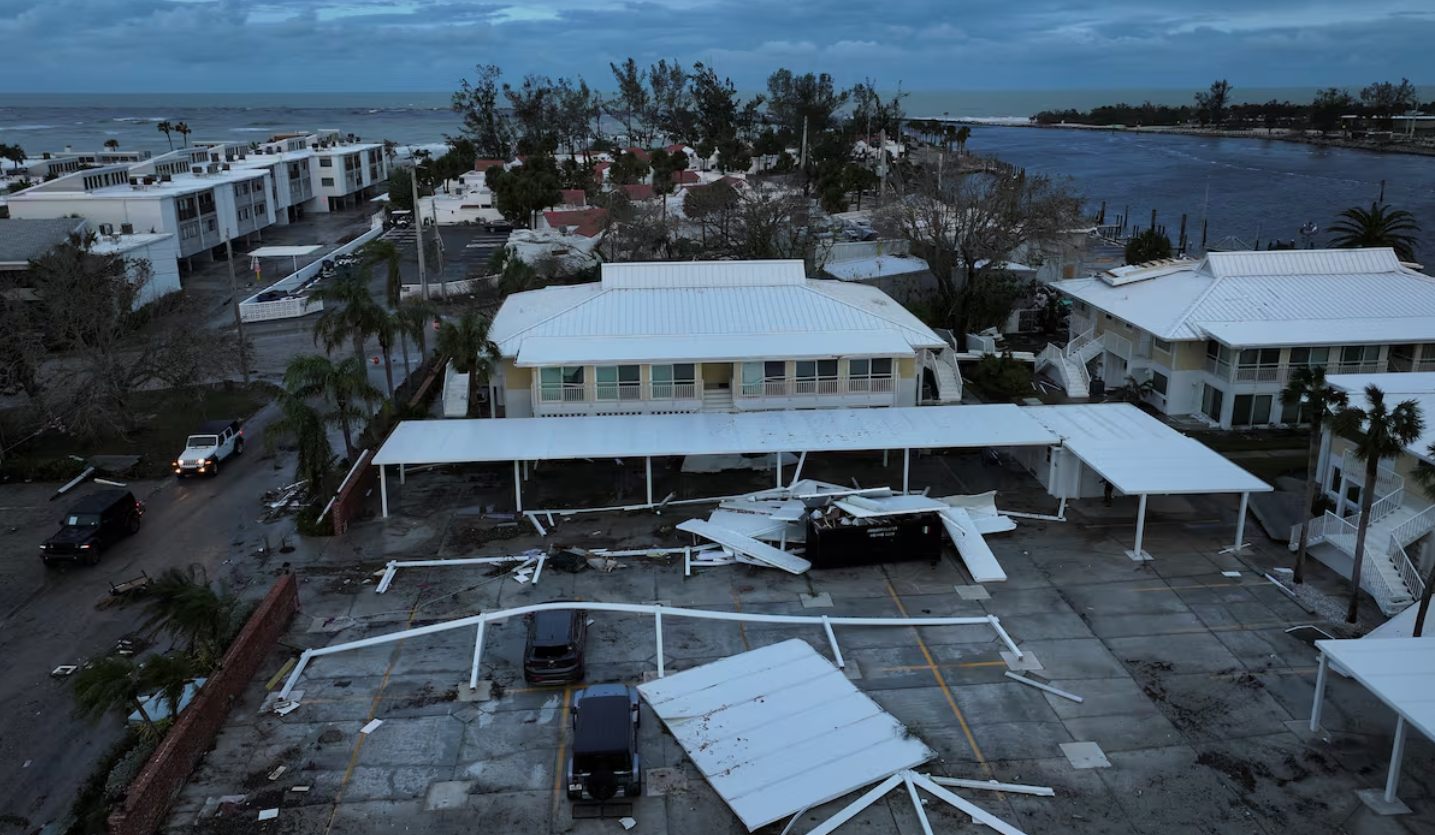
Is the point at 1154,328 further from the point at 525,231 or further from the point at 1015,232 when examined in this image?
the point at 525,231

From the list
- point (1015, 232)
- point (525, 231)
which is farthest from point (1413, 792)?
point (525, 231)

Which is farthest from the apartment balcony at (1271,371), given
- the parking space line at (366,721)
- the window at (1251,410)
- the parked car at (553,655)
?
the parking space line at (366,721)

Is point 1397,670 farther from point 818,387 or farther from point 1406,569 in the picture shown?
point 818,387

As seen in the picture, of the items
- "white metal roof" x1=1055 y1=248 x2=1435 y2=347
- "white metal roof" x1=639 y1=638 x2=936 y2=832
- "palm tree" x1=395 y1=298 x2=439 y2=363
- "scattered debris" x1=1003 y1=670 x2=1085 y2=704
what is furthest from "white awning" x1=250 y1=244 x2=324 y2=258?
"scattered debris" x1=1003 y1=670 x2=1085 y2=704

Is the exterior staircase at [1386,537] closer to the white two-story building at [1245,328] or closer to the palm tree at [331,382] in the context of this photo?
the white two-story building at [1245,328]

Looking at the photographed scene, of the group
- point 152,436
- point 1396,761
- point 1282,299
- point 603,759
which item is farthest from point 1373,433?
point 152,436

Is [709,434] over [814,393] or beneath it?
beneath

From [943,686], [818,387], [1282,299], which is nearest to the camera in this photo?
[943,686]
